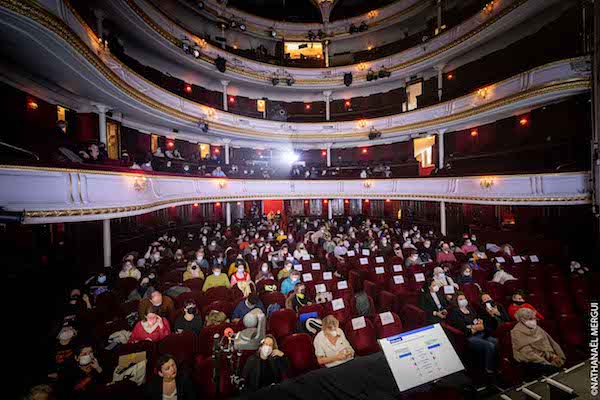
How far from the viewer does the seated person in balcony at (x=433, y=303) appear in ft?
16.0

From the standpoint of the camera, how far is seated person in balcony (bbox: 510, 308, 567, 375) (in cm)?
369

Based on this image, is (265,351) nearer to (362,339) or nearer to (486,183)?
(362,339)

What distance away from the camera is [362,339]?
426 cm

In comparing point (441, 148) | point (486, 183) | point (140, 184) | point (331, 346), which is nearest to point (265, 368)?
point (331, 346)

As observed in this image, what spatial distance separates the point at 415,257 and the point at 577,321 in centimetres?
355

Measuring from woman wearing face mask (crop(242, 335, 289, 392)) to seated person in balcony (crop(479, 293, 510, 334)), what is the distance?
11.7 ft

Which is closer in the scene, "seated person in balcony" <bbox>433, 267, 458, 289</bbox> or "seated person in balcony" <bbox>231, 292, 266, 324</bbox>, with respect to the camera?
"seated person in balcony" <bbox>231, 292, 266, 324</bbox>

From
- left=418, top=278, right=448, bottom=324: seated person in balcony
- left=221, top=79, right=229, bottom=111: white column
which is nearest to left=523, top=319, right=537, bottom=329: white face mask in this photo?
left=418, top=278, right=448, bottom=324: seated person in balcony

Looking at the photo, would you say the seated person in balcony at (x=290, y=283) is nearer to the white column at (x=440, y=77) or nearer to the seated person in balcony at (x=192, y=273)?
the seated person in balcony at (x=192, y=273)

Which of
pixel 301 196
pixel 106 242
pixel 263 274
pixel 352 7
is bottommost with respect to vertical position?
pixel 263 274

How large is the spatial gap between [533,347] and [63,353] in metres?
6.83

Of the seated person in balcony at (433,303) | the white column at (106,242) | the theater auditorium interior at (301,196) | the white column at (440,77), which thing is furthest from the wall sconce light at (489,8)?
the white column at (106,242)

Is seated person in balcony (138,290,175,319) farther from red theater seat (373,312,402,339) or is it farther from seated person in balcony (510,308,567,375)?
seated person in balcony (510,308,567,375)

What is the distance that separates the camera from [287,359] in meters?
3.68
